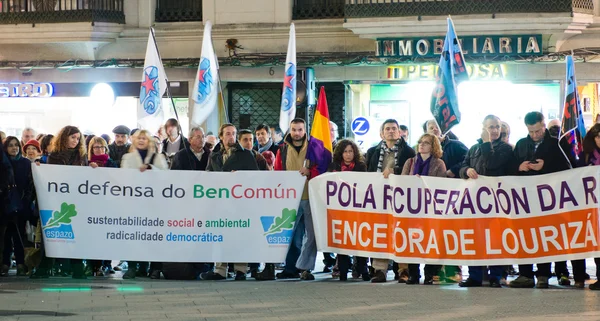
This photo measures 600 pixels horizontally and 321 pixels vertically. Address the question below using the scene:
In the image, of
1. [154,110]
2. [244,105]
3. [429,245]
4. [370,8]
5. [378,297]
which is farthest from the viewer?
[244,105]

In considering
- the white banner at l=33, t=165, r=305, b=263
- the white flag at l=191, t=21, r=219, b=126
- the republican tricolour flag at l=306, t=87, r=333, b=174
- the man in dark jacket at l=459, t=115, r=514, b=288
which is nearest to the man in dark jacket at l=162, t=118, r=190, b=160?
the white flag at l=191, t=21, r=219, b=126

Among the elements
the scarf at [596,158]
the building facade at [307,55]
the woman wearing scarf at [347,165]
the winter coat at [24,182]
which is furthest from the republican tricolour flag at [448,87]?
the building facade at [307,55]

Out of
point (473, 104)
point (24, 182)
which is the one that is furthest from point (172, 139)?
point (473, 104)

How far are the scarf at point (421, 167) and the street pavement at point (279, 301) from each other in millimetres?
1230

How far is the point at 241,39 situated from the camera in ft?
77.9

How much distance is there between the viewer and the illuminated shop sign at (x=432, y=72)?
2231cm

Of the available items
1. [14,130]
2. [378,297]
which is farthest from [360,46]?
[378,297]

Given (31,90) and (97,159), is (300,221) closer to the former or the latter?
(97,159)

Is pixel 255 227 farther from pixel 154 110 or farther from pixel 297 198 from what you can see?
pixel 154 110

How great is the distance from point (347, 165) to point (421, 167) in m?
0.89

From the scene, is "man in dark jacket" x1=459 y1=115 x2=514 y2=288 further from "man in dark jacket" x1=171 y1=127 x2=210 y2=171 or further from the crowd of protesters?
"man in dark jacket" x1=171 y1=127 x2=210 y2=171

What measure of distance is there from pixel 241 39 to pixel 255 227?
451 inches

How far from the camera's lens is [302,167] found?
1298 cm

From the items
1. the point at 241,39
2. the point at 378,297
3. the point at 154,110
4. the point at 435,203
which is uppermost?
the point at 241,39
